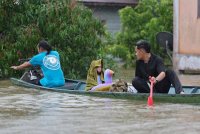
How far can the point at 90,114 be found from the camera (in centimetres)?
1069

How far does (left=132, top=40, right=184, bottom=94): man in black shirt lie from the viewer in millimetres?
12305

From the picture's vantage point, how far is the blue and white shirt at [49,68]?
14375 millimetres

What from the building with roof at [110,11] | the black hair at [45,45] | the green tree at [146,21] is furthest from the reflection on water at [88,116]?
the building with roof at [110,11]

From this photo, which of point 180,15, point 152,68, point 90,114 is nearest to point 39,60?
point 152,68

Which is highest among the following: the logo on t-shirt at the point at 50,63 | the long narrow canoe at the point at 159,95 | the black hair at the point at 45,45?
the black hair at the point at 45,45

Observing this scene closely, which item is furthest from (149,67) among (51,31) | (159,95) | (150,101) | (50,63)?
(51,31)

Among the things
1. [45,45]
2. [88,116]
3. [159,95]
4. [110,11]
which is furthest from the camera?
[110,11]

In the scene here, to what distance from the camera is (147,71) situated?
12.5 metres

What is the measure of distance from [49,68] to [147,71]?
112 inches

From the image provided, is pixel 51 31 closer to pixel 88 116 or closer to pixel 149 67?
pixel 149 67

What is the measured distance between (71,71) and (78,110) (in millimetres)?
7664

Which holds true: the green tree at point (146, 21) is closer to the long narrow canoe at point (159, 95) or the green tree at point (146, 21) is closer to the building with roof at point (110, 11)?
the building with roof at point (110, 11)

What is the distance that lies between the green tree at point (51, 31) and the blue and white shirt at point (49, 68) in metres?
3.47

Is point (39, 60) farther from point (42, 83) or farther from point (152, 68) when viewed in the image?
point (152, 68)
